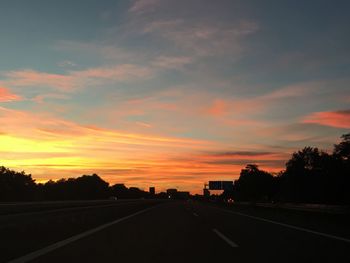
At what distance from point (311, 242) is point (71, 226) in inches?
386

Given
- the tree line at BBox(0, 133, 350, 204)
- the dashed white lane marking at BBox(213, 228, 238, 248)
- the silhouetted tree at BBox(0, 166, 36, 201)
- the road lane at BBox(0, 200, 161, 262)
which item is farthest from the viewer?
the silhouetted tree at BBox(0, 166, 36, 201)

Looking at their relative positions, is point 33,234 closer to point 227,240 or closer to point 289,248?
point 227,240

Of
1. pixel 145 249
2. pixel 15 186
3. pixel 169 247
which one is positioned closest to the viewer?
pixel 145 249

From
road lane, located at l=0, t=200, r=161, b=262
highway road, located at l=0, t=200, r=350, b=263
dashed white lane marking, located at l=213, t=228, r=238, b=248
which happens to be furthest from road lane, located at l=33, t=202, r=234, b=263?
road lane, located at l=0, t=200, r=161, b=262

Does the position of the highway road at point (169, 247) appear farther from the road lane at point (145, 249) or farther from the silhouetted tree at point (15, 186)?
the silhouetted tree at point (15, 186)

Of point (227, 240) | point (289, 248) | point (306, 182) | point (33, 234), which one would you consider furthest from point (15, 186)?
point (289, 248)

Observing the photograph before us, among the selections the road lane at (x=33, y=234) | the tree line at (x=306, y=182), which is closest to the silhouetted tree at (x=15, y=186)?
the tree line at (x=306, y=182)

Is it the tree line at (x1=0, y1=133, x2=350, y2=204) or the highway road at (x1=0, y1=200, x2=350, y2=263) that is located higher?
the tree line at (x1=0, y1=133, x2=350, y2=204)

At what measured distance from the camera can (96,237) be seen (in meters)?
16.2

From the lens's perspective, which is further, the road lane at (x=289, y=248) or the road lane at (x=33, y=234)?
the road lane at (x=33, y=234)

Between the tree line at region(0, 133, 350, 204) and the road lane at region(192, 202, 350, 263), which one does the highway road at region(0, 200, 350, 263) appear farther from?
the tree line at region(0, 133, 350, 204)

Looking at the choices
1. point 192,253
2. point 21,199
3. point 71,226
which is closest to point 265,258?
point 192,253

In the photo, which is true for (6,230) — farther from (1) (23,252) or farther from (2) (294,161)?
(2) (294,161)

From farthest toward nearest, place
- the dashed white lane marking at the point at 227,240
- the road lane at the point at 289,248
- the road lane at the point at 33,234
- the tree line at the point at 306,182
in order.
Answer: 1. the tree line at the point at 306,182
2. the dashed white lane marking at the point at 227,240
3. the road lane at the point at 33,234
4. the road lane at the point at 289,248
